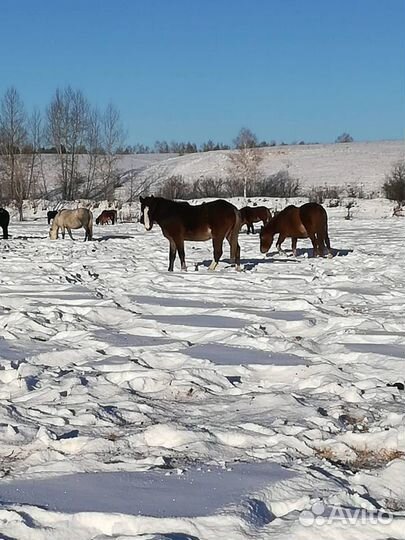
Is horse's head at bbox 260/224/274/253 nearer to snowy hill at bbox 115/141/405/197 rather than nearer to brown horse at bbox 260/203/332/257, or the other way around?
brown horse at bbox 260/203/332/257

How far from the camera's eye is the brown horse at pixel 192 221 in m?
13.3

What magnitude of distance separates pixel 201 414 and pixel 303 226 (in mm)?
12398

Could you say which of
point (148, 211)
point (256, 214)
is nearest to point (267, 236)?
point (148, 211)

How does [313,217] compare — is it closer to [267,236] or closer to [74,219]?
[267,236]

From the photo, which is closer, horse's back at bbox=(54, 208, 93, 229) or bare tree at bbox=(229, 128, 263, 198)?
horse's back at bbox=(54, 208, 93, 229)

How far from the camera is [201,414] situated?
14.8ft

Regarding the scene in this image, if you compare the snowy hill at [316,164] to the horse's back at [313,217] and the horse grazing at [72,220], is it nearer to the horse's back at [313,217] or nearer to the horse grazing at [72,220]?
the horse grazing at [72,220]

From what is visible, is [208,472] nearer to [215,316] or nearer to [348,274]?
[215,316]

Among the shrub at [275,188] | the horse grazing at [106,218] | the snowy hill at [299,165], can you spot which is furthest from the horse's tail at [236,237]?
the snowy hill at [299,165]

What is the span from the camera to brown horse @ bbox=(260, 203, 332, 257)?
16219 mm

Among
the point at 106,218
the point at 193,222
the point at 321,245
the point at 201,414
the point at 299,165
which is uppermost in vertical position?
the point at 299,165

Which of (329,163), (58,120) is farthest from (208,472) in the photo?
(329,163)

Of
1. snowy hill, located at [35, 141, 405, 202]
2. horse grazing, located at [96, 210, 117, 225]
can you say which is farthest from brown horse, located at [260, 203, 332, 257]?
snowy hill, located at [35, 141, 405, 202]

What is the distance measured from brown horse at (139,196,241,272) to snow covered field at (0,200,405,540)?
3294mm
